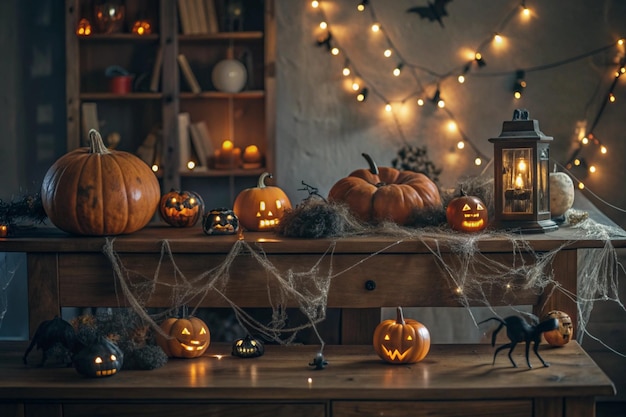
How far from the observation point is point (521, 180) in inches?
102

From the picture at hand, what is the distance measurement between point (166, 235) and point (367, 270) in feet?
2.08

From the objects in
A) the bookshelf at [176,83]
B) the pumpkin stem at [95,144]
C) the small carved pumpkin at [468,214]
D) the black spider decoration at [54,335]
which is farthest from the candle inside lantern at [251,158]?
the black spider decoration at [54,335]

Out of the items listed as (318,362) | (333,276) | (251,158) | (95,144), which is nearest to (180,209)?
(95,144)

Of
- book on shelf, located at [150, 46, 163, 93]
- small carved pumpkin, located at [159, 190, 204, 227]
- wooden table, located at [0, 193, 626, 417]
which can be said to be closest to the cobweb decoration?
wooden table, located at [0, 193, 626, 417]

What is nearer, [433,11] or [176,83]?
[433,11]

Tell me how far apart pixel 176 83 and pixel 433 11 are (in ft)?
4.91

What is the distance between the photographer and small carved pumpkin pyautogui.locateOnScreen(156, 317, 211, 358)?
8.00 feet

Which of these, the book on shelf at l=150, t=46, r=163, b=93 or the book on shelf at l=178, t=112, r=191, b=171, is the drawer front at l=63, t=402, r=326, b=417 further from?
the book on shelf at l=150, t=46, r=163, b=93

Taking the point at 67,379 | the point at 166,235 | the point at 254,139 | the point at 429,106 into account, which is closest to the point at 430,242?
the point at 166,235

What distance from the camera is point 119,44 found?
5074 mm

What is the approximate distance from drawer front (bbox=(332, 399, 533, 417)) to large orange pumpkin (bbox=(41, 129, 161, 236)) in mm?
862

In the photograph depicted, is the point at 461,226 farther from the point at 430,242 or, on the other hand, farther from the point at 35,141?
the point at 35,141

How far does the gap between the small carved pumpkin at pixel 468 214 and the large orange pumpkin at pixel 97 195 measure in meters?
0.94

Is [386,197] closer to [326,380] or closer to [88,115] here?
[326,380]
